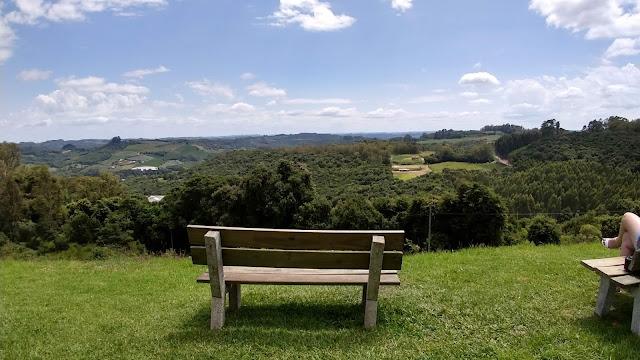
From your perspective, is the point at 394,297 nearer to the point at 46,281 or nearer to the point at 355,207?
the point at 46,281

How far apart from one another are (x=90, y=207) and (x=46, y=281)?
33162 mm

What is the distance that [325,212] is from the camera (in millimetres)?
30141

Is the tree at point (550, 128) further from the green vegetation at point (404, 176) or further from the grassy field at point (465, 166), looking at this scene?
the green vegetation at point (404, 176)

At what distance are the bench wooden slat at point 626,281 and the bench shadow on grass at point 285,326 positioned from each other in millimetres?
2177

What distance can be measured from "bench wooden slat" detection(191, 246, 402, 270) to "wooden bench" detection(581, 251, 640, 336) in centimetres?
200

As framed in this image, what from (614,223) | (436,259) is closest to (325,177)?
(614,223)

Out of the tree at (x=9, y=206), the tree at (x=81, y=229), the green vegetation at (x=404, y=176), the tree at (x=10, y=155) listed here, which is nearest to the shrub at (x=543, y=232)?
the tree at (x=81, y=229)

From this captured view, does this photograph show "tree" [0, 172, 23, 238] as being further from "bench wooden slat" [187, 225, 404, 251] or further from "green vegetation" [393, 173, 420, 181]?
"green vegetation" [393, 173, 420, 181]

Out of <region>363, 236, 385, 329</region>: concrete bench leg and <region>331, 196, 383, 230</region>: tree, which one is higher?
<region>363, 236, 385, 329</region>: concrete bench leg

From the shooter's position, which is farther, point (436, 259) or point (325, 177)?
point (325, 177)

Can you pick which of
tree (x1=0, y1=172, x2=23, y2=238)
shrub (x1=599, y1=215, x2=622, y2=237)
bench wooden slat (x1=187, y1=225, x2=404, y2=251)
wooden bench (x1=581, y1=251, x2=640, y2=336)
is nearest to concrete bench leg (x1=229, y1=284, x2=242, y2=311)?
bench wooden slat (x1=187, y1=225, x2=404, y2=251)

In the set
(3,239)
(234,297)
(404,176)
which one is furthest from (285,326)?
(404,176)

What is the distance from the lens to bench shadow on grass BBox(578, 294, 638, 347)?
11.7 feet

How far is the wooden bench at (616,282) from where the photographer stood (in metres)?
3.64
